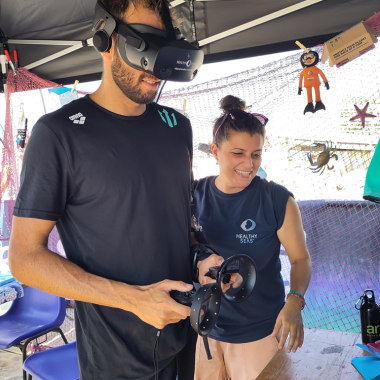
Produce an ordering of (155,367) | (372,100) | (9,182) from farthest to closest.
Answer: (9,182), (372,100), (155,367)

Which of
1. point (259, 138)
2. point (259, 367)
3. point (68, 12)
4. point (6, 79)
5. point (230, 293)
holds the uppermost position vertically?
point (68, 12)


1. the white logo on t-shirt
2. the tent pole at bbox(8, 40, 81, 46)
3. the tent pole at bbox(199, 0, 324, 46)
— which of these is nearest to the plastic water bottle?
the white logo on t-shirt

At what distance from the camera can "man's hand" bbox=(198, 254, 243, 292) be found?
1.12m

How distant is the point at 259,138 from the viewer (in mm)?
1850

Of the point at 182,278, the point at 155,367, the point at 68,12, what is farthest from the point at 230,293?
the point at 68,12

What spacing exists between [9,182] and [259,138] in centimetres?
A: 286

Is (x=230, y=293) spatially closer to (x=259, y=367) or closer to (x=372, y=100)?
(x=259, y=367)

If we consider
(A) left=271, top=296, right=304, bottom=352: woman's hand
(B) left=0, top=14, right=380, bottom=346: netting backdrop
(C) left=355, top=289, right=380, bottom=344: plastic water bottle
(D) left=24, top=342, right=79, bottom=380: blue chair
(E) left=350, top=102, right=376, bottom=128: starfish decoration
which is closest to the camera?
(A) left=271, top=296, right=304, bottom=352: woman's hand

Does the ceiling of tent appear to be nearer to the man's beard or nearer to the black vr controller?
the man's beard

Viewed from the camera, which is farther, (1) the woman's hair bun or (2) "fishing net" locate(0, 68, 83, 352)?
Result: (2) "fishing net" locate(0, 68, 83, 352)

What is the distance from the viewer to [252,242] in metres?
1.69

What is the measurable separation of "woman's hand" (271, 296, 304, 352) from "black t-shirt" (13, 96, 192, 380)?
14.1 inches

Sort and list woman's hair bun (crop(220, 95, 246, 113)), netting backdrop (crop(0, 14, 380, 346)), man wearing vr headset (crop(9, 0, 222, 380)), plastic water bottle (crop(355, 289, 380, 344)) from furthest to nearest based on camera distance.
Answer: netting backdrop (crop(0, 14, 380, 346)), woman's hair bun (crop(220, 95, 246, 113)), plastic water bottle (crop(355, 289, 380, 344)), man wearing vr headset (crop(9, 0, 222, 380))

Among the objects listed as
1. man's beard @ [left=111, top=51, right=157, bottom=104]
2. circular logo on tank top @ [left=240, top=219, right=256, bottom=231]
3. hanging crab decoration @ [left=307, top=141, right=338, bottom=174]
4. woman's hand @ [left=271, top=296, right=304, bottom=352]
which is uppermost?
man's beard @ [left=111, top=51, right=157, bottom=104]
